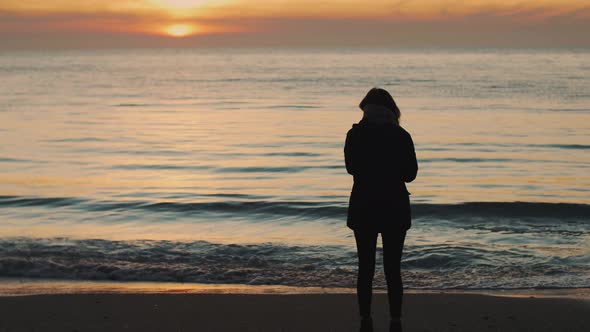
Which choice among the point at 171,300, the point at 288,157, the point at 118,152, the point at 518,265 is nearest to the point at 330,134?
the point at 288,157

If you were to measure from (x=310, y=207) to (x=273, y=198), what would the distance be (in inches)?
51.7

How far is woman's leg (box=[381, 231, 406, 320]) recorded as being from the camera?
5.63 m

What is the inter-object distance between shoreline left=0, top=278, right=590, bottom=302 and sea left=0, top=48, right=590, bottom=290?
0.64ft

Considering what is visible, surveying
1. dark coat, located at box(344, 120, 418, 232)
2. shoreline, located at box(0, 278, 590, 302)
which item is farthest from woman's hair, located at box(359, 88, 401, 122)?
shoreline, located at box(0, 278, 590, 302)

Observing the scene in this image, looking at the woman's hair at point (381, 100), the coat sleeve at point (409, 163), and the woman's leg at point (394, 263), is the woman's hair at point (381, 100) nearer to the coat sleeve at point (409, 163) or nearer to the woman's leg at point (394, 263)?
the coat sleeve at point (409, 163)

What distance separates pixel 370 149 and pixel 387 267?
0.93m

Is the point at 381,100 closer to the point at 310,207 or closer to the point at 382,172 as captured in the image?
the point at 382,172

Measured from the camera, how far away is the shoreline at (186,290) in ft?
25.8

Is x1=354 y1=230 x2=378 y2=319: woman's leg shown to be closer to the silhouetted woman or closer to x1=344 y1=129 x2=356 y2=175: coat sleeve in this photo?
the silhouetted woman

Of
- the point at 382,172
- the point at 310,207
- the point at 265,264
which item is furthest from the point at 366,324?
the point at 310,207

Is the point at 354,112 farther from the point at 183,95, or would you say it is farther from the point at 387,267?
the point at 387,267

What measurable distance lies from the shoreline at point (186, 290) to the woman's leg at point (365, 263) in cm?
197

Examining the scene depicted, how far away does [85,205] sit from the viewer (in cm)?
1437

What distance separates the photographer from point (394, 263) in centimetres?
570
